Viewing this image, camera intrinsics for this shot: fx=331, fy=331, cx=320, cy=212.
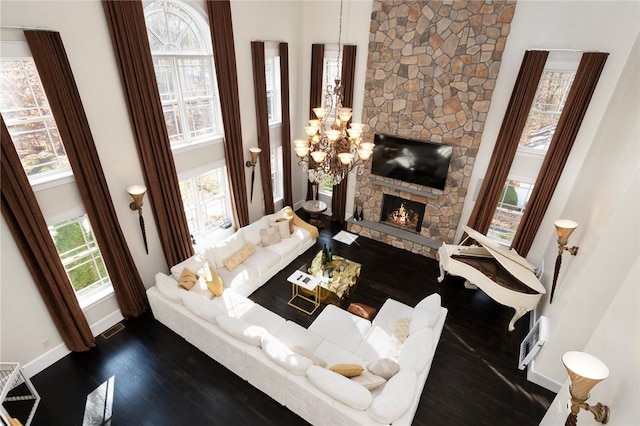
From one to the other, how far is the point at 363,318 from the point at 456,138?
4045mm

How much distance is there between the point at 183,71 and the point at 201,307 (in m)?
3.92

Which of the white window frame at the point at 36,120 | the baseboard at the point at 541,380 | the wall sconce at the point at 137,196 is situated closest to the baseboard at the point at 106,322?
the wall sconce at the point at 137,196

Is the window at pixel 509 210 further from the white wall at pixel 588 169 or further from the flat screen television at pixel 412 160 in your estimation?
the flat screen television at pixel 412 160

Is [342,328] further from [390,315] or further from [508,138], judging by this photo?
[508,138]

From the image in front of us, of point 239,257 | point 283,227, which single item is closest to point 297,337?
point 239,257

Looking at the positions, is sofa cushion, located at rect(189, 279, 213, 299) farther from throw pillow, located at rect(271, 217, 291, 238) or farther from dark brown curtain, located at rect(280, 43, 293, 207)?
dark brown curtain, located at rect(280, 43, 293, 207)

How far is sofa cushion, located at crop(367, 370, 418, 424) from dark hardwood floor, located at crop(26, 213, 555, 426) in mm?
968

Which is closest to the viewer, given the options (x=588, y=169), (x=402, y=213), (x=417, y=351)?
(x=417, y=351)

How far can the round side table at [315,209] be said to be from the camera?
8.43m

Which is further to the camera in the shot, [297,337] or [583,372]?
[297,337]

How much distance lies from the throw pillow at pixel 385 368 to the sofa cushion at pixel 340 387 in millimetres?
374

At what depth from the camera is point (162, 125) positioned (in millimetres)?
5168

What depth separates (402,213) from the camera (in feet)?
26.2

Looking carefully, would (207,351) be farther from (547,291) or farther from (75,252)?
(547,291)
